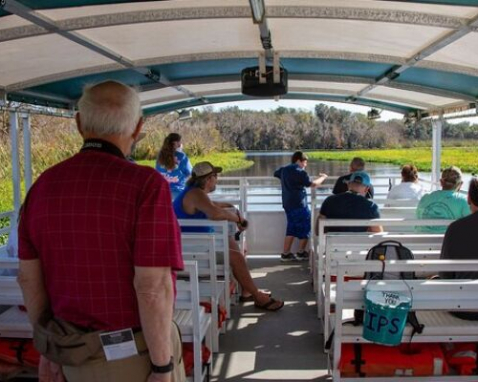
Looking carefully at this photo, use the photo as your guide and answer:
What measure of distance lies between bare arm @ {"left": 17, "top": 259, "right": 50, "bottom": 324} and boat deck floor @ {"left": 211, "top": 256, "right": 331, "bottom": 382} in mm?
1845

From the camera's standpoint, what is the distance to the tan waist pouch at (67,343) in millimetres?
1583

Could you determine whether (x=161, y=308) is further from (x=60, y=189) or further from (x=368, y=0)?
(x=368, y=0)

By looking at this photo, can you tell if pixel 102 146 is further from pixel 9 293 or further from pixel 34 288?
pixel 9 293

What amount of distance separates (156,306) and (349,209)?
3.19 meters

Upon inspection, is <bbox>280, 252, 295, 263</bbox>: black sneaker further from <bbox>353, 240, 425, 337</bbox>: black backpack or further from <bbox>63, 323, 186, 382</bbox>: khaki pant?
<bbox>63, 323, 186, 382</bbox>: khaki pant

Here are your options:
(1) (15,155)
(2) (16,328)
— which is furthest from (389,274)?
(1) (15,155)

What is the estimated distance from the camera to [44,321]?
1732 mm

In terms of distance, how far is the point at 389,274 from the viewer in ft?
9.76

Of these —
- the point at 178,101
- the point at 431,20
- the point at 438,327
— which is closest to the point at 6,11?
the point at 431,20

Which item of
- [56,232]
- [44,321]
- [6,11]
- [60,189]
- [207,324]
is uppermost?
[6,11]

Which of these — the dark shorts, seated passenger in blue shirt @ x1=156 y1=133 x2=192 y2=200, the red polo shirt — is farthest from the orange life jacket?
the dark shorts

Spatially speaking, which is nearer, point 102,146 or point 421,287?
point 102,146

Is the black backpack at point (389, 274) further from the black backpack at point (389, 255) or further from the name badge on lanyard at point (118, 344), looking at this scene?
the name badge on lanyard at point (118, 344)

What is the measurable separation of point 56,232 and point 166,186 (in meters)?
0.38
